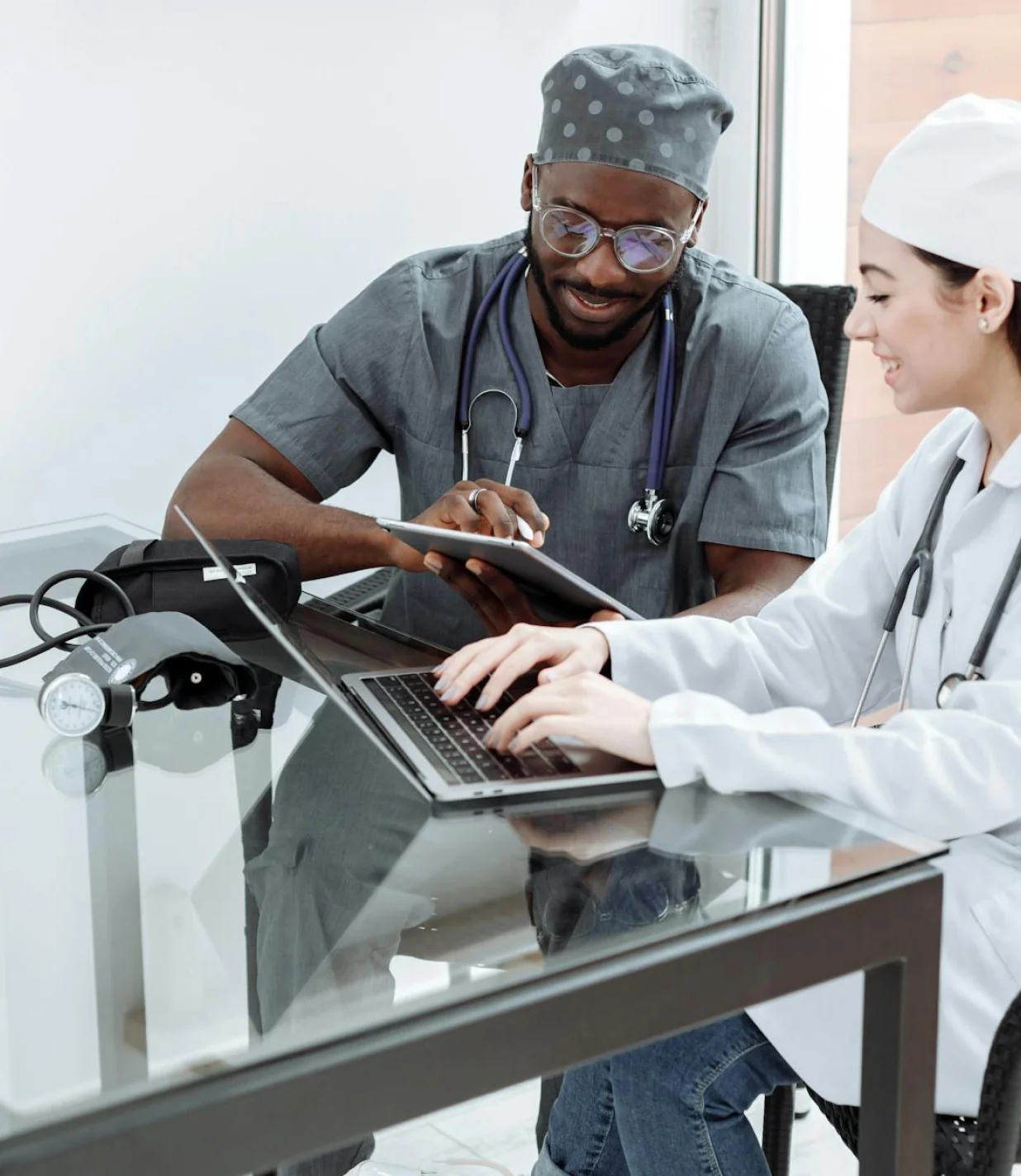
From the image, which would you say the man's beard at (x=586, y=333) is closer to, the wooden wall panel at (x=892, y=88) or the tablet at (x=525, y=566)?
the tablet at (x=525, y=566)

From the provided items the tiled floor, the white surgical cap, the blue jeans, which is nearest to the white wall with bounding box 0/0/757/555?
the tiled floor

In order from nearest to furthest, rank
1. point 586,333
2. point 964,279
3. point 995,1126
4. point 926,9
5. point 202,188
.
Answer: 1. point 995,1126
2. point 964,279
3. point 586,333
4. point 202,188
5. point 926,9

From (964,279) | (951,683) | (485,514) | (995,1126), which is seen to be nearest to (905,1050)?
(995,1126)

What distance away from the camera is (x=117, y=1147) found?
0.64 meters

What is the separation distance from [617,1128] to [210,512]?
90 centimetres

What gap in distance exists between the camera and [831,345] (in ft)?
6.24

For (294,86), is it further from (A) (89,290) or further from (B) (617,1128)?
(B) (617,1128)

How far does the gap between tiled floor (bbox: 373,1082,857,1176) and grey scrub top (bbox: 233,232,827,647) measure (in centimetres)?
61

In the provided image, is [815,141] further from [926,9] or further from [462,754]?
[462,754]

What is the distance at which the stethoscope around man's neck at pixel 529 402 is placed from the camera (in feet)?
5.84

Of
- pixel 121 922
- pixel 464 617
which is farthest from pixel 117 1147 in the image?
pixel 464 617

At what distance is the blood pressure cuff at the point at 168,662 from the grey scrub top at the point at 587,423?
19.5 inches

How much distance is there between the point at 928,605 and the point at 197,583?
0.69m

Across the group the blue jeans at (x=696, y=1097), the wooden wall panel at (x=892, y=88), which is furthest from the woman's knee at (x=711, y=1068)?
the wooden wall panel at (x=892, y=88)
